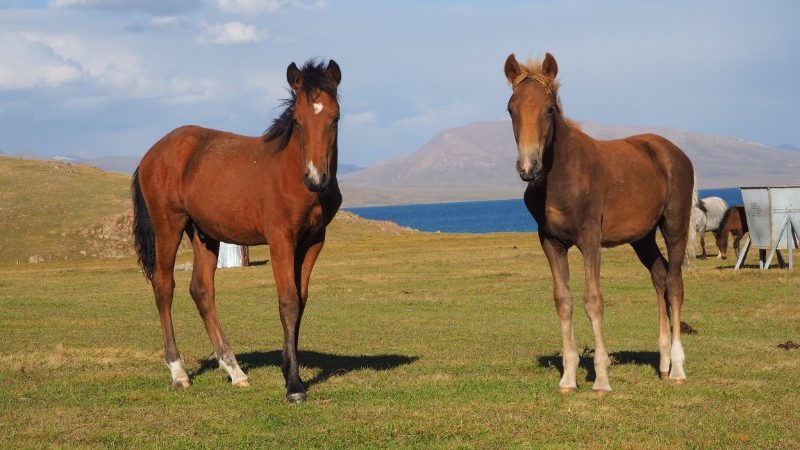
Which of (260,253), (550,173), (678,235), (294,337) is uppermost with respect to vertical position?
(550,173)

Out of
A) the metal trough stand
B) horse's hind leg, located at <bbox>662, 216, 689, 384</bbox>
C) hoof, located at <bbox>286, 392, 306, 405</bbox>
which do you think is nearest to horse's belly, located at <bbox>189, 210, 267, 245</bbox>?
hoof, located at <bbox>286, 392, 306, 405</bbox>

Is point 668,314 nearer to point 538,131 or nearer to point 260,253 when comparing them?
point 538,131

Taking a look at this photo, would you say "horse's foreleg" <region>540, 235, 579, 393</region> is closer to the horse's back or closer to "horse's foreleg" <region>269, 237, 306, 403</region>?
the horse's back

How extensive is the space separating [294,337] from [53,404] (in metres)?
2.75

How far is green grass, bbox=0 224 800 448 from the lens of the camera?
8.84 m

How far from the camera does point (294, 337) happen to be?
436 inches

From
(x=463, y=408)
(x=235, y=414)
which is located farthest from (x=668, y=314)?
(x=235, y=414)

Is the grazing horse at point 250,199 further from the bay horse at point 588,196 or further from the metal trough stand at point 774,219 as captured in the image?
the metal trough stand at point 774,219

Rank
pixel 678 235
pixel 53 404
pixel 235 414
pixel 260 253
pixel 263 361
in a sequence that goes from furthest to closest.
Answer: pixel 260 253 → pixel 263 361 → pixel 678 235 → pixel 53 404 → pixel 235 414

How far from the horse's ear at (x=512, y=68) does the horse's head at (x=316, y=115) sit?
1.95 metres

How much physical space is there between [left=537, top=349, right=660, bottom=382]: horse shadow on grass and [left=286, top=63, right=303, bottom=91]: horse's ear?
16.3ft

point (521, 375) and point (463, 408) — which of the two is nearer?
point (463, 408)

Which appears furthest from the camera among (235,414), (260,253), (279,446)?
(260,253)

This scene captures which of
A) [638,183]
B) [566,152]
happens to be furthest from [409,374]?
[638,183]
